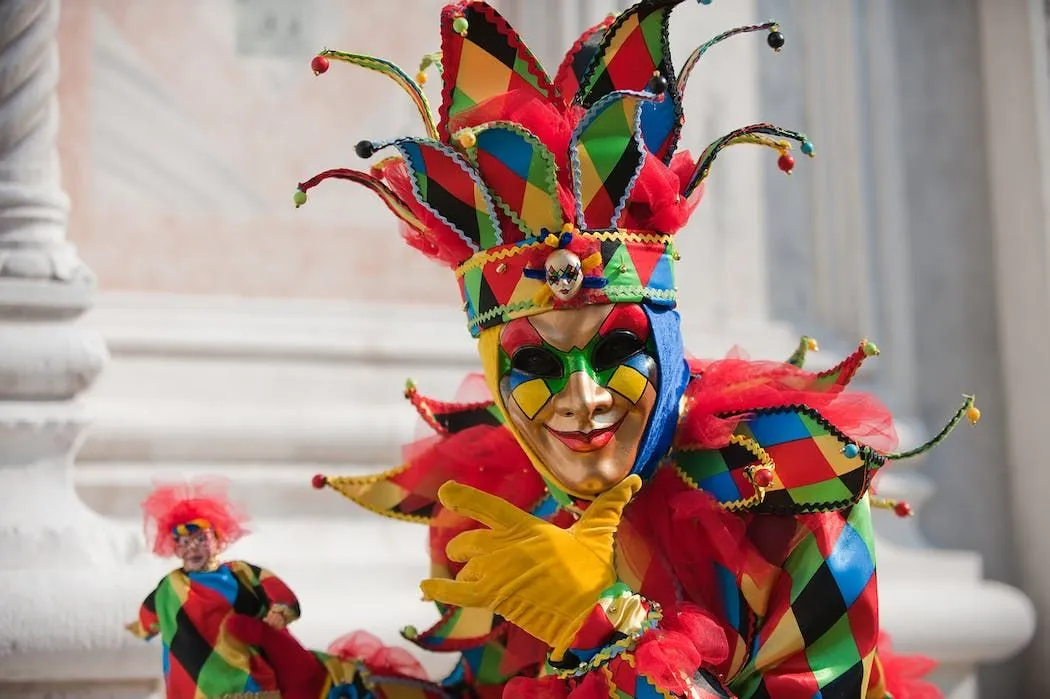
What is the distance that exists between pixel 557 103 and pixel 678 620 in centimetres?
46

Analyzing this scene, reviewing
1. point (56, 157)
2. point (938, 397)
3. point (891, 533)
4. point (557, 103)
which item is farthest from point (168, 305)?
point (938, 397)

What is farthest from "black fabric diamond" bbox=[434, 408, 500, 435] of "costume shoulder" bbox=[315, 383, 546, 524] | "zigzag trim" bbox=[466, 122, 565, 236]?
"zigzag trim" bbox=[466, 122, 565, 236]

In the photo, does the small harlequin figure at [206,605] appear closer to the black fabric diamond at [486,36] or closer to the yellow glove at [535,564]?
the yellow glove at [535,564]

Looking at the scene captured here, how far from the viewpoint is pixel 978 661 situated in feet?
5.65

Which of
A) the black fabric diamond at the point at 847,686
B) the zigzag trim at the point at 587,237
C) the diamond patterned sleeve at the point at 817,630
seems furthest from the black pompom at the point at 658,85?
the black fabric diamond at the point at 847,686

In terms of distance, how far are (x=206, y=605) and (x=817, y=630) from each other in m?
0.53

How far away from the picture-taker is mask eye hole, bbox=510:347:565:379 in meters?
1.01

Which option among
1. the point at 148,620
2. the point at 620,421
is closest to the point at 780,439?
the point at 620,421

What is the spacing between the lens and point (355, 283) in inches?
72.0

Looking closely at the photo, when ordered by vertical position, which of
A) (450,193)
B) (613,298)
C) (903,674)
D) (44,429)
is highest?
(450,193)

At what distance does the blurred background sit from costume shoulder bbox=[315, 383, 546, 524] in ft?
0.89

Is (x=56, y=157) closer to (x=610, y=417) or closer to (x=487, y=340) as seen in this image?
(x=487, y=340)

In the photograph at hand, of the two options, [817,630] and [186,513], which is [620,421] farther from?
[186,513]

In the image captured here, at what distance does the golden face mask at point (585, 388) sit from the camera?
993 mm
